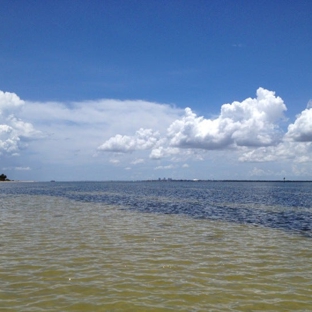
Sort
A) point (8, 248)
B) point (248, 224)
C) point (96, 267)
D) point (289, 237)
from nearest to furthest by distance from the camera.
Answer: point (96, 267) < point (8, 248) < point (289, 237) < point (248, 224)

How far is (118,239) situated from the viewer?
67.0 ft

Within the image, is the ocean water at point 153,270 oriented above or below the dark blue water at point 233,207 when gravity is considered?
above

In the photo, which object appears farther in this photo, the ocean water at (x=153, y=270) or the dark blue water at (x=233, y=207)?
the dark blue water at (x=233, y=207)

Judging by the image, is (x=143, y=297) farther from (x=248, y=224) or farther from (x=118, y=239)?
(x=248, y=224)

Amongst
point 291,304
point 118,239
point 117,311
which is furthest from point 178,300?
point 118,239

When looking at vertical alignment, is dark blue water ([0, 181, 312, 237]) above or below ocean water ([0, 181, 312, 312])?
below

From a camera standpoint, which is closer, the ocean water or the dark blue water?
the ocean water

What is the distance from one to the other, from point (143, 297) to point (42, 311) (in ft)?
10.3

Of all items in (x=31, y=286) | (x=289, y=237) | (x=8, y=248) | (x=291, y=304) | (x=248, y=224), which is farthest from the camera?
(x=248, y=224)

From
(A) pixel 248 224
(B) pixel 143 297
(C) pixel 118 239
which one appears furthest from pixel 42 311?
(A) pixel 248 224

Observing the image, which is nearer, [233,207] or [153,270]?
[153,270]

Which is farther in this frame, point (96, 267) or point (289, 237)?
point (289, 237)

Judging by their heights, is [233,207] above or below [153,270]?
below

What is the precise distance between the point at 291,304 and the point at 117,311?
17.9 feet
